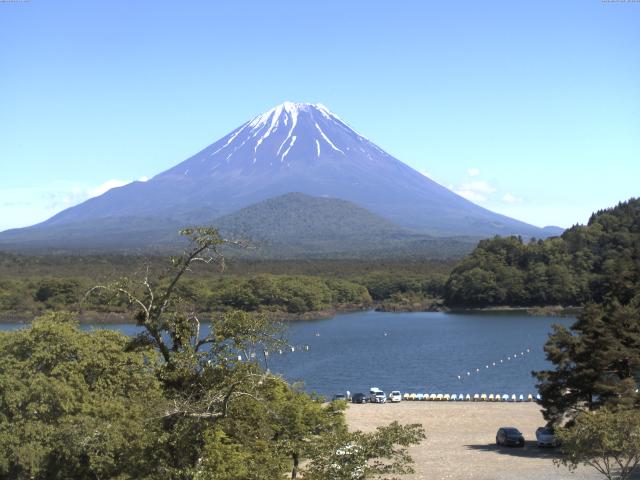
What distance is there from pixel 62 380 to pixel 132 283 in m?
6.24

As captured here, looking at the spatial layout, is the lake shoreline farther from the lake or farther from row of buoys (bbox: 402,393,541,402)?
row of buoys (bbox: 402,393,541,402)

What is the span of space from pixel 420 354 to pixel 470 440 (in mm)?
21744

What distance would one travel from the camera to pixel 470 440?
20.0m

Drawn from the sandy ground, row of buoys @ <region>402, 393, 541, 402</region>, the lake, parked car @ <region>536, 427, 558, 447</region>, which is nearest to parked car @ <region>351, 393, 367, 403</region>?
the sandy ground

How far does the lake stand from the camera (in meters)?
33.0

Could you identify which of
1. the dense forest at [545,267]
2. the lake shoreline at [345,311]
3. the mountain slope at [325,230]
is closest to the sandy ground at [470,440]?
the lake shoreline at [345,311]

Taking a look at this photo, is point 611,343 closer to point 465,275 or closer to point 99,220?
point 465,275

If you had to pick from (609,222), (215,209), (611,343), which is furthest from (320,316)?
(215,209)

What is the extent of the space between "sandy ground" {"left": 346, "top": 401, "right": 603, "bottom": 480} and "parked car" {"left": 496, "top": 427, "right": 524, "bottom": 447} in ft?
0.49

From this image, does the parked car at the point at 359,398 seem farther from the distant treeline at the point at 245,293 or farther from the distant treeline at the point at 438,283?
the distant treeline at the point at 438,283

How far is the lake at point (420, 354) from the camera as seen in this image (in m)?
33.0

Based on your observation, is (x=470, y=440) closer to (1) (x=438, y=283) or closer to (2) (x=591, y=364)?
(2) (x=591, y=364)

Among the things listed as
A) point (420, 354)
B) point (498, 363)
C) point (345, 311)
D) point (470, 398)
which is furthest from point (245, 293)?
point (470, 398)

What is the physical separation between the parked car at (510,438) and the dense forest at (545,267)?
44.0 meters
